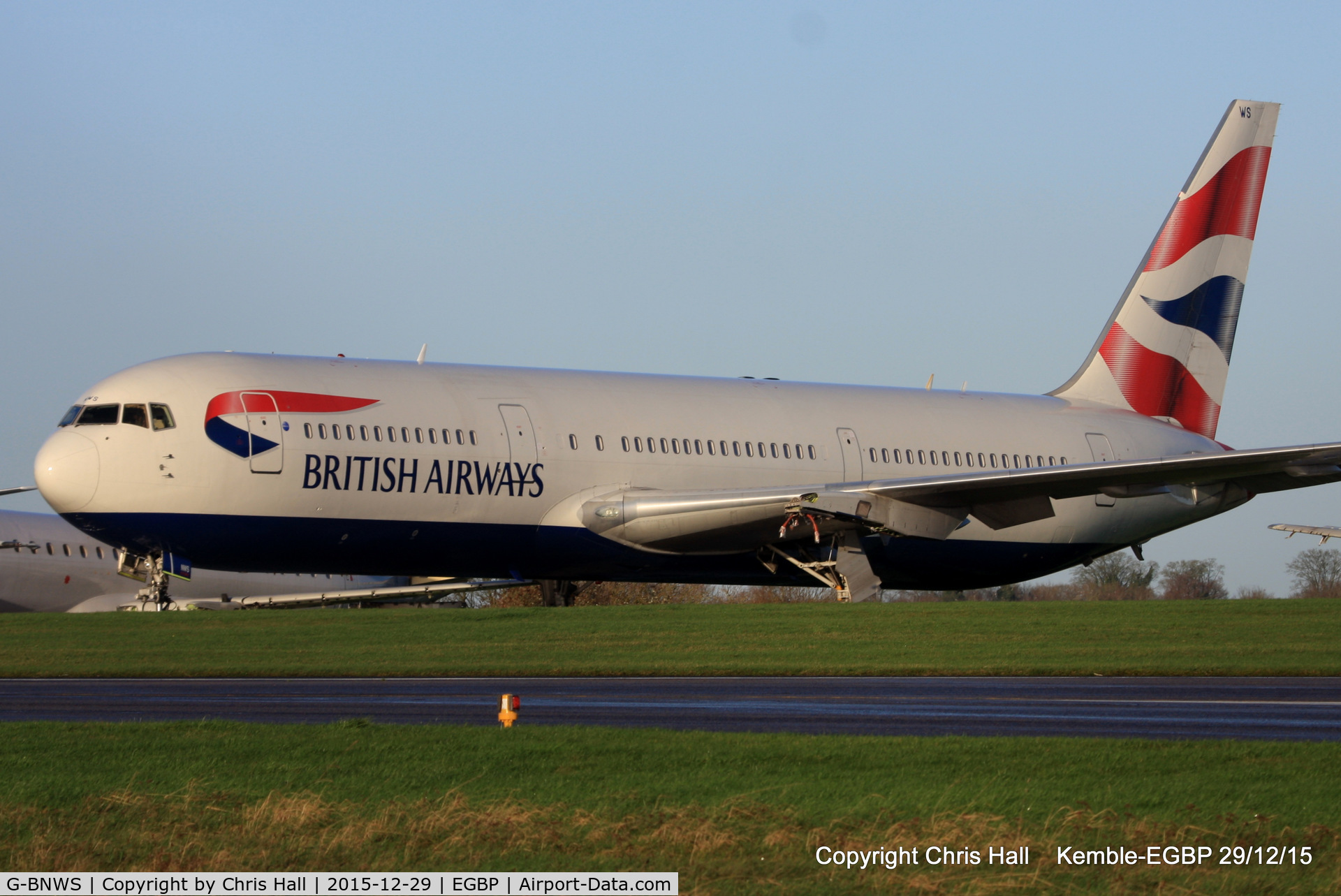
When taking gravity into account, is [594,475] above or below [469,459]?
below

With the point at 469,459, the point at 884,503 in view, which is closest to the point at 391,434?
the point at 469,459

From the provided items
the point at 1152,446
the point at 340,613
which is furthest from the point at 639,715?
the point at 1152,446

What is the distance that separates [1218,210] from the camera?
3628cm

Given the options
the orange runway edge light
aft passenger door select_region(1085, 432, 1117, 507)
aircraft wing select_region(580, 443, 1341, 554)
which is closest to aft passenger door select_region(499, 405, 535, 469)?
aircraft wing select_region(580, 443, 1341, 554)

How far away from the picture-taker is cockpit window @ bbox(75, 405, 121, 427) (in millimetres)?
25188

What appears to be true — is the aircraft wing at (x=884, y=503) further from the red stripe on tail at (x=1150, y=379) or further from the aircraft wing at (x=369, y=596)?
the aircraft wing at (x=369, y=596)

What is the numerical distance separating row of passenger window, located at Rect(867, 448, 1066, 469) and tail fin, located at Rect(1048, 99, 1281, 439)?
4.00m

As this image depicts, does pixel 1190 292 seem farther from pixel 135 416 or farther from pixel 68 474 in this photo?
pixel 68 474

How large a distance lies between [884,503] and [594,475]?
17.1ft

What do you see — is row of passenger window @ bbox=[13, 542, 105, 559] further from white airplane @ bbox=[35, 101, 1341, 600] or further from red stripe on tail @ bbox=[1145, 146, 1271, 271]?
red stripe on tail @ bbox=[1145, 146, 1271, 271]

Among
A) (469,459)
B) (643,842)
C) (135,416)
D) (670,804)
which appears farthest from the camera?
(469,459)

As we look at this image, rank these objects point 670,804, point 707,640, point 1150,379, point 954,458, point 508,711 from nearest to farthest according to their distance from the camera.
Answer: point 670,804 < point 508,711 < point 707,640 < point 954,458 < point 1150,379

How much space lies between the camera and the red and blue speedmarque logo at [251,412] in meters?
25.1

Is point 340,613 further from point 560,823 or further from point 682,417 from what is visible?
point 560,823
